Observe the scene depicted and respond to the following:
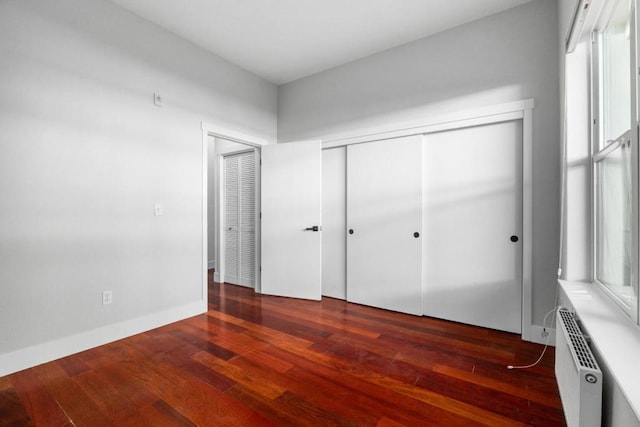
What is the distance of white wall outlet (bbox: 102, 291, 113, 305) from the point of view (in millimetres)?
2496

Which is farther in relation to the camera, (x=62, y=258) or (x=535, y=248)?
(x=535, y=248)

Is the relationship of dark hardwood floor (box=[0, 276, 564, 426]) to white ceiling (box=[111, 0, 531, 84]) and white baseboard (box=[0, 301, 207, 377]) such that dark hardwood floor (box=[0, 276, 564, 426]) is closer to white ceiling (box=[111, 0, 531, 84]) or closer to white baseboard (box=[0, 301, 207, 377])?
white baseboard (box=[0, 301, 207, 377])

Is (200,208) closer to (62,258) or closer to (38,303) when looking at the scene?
(62,258)

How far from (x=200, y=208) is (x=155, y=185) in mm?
528

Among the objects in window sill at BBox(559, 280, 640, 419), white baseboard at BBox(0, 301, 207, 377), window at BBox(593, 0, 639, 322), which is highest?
window at BBox(593, 0, 639, 322)

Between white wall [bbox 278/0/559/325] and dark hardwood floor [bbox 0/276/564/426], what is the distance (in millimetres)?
929

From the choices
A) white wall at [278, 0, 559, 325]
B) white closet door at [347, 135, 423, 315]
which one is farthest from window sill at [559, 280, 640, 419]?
white closet door at [347, 135, 423, 315]

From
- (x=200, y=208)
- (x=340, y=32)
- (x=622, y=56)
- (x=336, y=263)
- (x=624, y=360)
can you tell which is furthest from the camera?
(x=336, y=263)

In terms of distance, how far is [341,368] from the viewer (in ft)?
6.84

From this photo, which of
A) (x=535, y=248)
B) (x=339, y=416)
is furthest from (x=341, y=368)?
(x=535, y=248)

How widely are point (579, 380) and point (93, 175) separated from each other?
10.8ft

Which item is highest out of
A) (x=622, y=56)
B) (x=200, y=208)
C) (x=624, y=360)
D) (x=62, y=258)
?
(x=622, y=56)

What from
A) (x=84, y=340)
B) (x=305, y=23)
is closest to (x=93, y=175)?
(x=84, y=340)

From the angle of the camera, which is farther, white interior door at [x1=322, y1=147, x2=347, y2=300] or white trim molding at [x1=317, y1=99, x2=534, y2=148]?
white interior door at [x1=322, y1=147, x2=347, y2=300]
